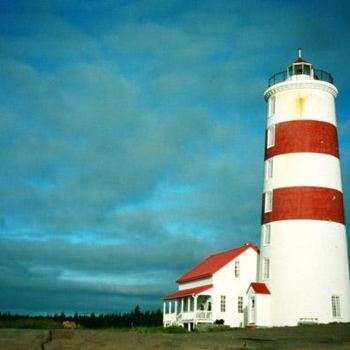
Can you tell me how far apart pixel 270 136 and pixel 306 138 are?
2941 millimetres

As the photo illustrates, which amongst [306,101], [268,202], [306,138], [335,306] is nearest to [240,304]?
[335,306]

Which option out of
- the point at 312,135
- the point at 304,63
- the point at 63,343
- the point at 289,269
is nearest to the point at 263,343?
the point at 63,343

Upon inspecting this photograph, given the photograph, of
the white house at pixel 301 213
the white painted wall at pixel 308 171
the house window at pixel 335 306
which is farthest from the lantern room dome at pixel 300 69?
the house window at pixel 335 306

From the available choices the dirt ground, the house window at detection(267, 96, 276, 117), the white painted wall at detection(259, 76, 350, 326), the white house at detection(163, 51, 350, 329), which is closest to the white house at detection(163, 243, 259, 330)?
the white house at detection(163, 51, 350, 329)

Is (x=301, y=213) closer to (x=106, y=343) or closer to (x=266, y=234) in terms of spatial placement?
(x=266, y=234)

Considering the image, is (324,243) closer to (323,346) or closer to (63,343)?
(323,346)

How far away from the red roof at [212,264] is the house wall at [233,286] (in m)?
0.31

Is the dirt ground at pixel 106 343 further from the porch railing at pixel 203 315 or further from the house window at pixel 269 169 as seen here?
the porch railing at pixel 203 315

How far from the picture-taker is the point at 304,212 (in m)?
33.4

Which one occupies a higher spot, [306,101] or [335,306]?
[306,101]

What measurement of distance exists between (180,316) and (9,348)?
3036 cm

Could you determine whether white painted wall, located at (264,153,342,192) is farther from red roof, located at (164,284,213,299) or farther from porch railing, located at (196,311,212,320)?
porch railing, located at (196,311,212,320)

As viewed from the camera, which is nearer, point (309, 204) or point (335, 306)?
point (335, 306)

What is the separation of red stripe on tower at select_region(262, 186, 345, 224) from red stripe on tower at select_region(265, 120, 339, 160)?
8.22 feet
